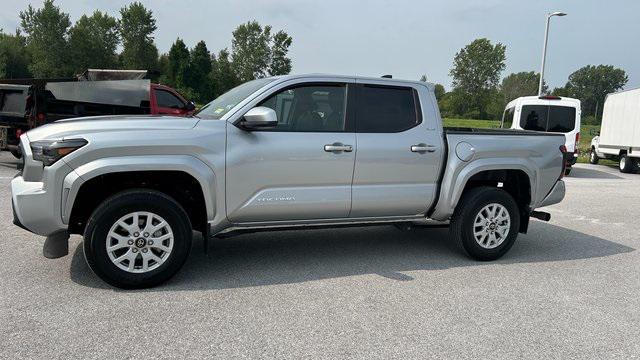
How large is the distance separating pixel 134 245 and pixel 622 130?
1829 cm

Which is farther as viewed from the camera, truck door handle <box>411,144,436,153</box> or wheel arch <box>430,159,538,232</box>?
wheel arch <box>430,159,538,232</box>

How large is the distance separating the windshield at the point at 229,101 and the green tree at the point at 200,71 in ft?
236

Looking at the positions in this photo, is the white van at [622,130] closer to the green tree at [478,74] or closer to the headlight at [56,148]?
the headlight at [56,148]

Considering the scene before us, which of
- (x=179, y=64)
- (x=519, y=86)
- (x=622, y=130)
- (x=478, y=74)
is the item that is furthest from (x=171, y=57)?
(x=519, y=86)

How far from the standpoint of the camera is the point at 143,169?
392 centimetres

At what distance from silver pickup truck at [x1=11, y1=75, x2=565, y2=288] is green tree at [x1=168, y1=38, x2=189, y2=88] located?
7347cm

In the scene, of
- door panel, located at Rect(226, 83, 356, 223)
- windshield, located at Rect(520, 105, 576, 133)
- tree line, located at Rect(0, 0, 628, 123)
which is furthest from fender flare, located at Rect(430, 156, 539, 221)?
tree line, located at Rect(0, 0, 628, 123)

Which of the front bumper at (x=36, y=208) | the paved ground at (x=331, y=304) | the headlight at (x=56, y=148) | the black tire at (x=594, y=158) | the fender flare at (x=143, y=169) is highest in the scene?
the headlight at (x=56, y=148)

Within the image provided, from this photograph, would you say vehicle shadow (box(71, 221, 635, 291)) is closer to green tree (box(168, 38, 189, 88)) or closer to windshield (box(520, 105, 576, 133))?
windshield (box(520, 105, 576, 133))

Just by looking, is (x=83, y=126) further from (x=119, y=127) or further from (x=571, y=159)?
(x=571, y=159)

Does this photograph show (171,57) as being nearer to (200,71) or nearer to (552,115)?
(200,71)

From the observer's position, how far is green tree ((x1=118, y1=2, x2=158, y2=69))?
256 feet

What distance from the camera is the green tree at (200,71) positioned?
75062 mm


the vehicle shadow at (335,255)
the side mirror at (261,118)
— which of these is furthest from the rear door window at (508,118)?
the side mirror at (261,118)
